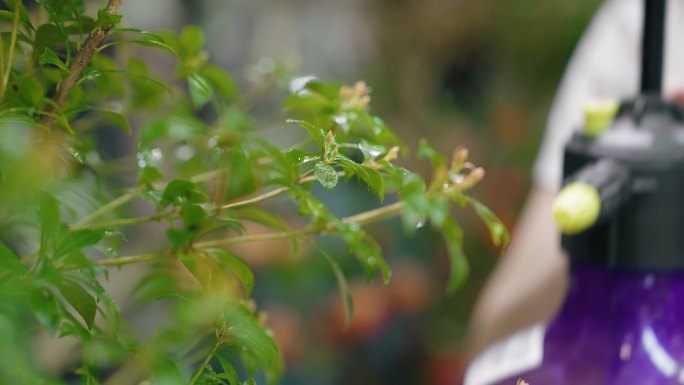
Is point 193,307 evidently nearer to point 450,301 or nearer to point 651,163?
point 651,163

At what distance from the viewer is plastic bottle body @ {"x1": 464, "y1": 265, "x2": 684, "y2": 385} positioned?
246 millimetres

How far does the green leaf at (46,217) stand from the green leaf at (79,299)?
1 cm

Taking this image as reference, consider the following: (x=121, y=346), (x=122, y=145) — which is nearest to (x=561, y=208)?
(x=121, y=346)

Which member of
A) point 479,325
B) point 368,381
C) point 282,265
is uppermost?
point 479,325

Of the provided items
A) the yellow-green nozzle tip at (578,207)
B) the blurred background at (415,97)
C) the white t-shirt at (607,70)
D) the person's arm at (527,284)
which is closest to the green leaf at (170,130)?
the yellow-green nozzle tip at (578,207)

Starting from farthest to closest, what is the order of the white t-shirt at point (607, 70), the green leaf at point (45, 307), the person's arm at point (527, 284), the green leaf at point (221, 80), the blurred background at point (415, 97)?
the blurred background at point (415, 97) → the white t-shirt at point (607, 70) → the person's arm at point (527, 284) → the green leaf at point (221, 80) → the green leaf at point (45, 307)

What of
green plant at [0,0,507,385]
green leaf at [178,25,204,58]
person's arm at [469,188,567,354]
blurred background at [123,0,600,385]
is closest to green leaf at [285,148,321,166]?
green plant at [0,0,507,385]

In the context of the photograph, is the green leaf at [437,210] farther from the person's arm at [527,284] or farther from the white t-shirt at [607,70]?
the white t-shirt at [607,70]

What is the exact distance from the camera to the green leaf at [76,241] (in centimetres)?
17

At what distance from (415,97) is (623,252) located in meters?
0.81

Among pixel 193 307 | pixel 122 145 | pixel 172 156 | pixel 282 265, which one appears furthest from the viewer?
pixel 282 265

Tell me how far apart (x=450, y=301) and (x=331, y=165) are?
86 cm

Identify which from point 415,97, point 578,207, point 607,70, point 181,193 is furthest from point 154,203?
point 415,97

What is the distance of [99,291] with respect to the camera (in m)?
0.17
